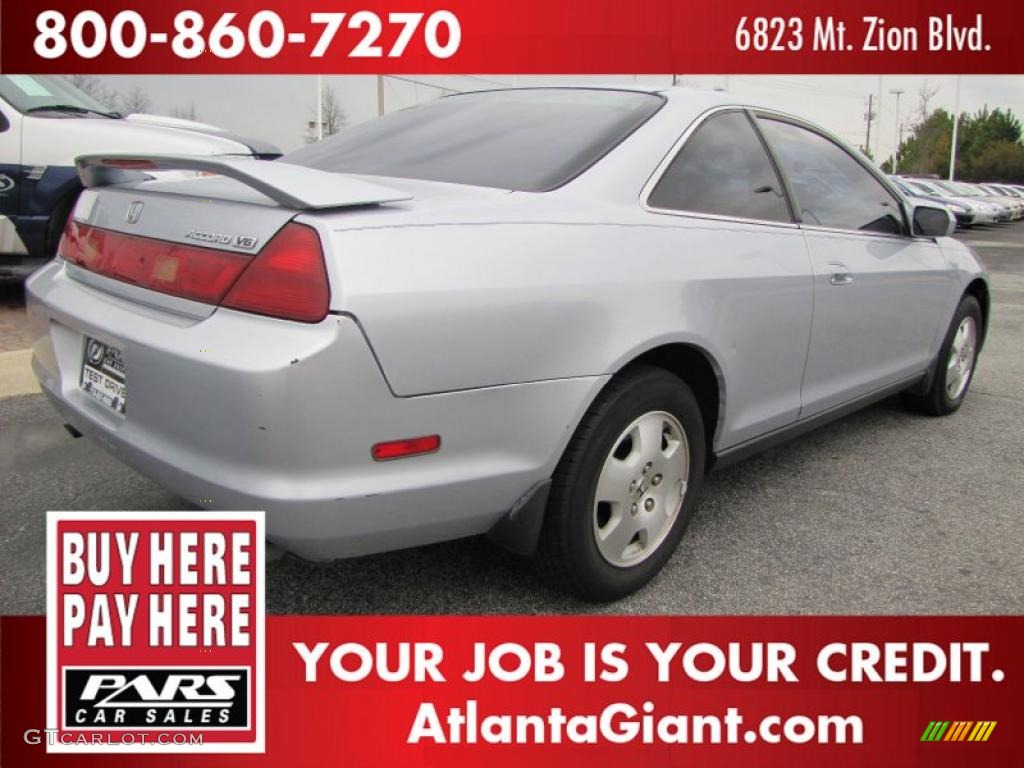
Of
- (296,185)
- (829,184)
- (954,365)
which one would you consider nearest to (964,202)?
(954,365)

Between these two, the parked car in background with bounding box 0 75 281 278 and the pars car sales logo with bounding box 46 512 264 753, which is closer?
the pars car sales logo with bounding box 46 512 264 753

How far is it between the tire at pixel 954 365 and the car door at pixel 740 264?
5.25ft

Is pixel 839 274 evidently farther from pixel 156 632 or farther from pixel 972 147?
pixel 972 147

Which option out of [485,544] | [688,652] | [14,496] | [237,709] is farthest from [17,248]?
[688,652]

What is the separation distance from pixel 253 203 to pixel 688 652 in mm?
1489

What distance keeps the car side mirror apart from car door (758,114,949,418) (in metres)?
0.06

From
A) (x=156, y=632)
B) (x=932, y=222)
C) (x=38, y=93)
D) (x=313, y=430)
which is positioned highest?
(x=38, y=93)

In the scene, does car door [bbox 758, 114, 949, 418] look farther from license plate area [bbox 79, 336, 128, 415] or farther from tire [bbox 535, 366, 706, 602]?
license plate area [bbox 79, 336, 128, 415]

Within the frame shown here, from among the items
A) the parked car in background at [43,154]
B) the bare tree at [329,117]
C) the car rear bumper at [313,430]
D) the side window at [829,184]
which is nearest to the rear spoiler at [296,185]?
the car rear bumper at [313,430]

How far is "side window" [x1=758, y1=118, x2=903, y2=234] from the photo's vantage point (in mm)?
3160

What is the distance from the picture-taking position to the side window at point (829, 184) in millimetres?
3160

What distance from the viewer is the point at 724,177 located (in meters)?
2.81

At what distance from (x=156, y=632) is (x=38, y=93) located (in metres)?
5.90

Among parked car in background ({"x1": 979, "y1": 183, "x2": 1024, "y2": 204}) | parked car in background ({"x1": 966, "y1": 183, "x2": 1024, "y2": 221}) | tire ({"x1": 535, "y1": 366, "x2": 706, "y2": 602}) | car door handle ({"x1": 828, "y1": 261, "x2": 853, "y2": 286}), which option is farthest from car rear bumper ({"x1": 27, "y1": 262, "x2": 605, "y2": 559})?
parked car in background ({"x1": 979, "y1": 183, "x2": 1024, "y2": 204})
